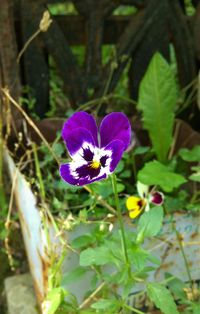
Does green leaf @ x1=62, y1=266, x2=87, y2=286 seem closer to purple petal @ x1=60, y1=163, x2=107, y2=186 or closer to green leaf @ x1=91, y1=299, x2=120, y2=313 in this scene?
green leaf @ x1=91, y1=299, x2=120, y2=313

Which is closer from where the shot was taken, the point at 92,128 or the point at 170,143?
the point at 92,128

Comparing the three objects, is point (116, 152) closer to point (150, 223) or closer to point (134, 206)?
point (150, 223)

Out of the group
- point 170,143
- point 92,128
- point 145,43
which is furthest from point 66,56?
point 92,128

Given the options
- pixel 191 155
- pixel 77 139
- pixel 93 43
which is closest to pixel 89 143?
pixel 77 139

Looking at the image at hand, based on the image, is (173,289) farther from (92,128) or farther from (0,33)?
(0,33)

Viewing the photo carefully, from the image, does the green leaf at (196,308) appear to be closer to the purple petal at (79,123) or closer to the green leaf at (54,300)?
the green leaf at (54,300)

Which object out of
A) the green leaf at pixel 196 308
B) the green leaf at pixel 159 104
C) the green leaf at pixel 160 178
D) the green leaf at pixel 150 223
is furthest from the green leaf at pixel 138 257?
the green leaf at pixel 159 104

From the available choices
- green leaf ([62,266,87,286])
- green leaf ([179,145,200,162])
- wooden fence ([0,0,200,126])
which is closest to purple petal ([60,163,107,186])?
green leaf ([62,266,87,286])
